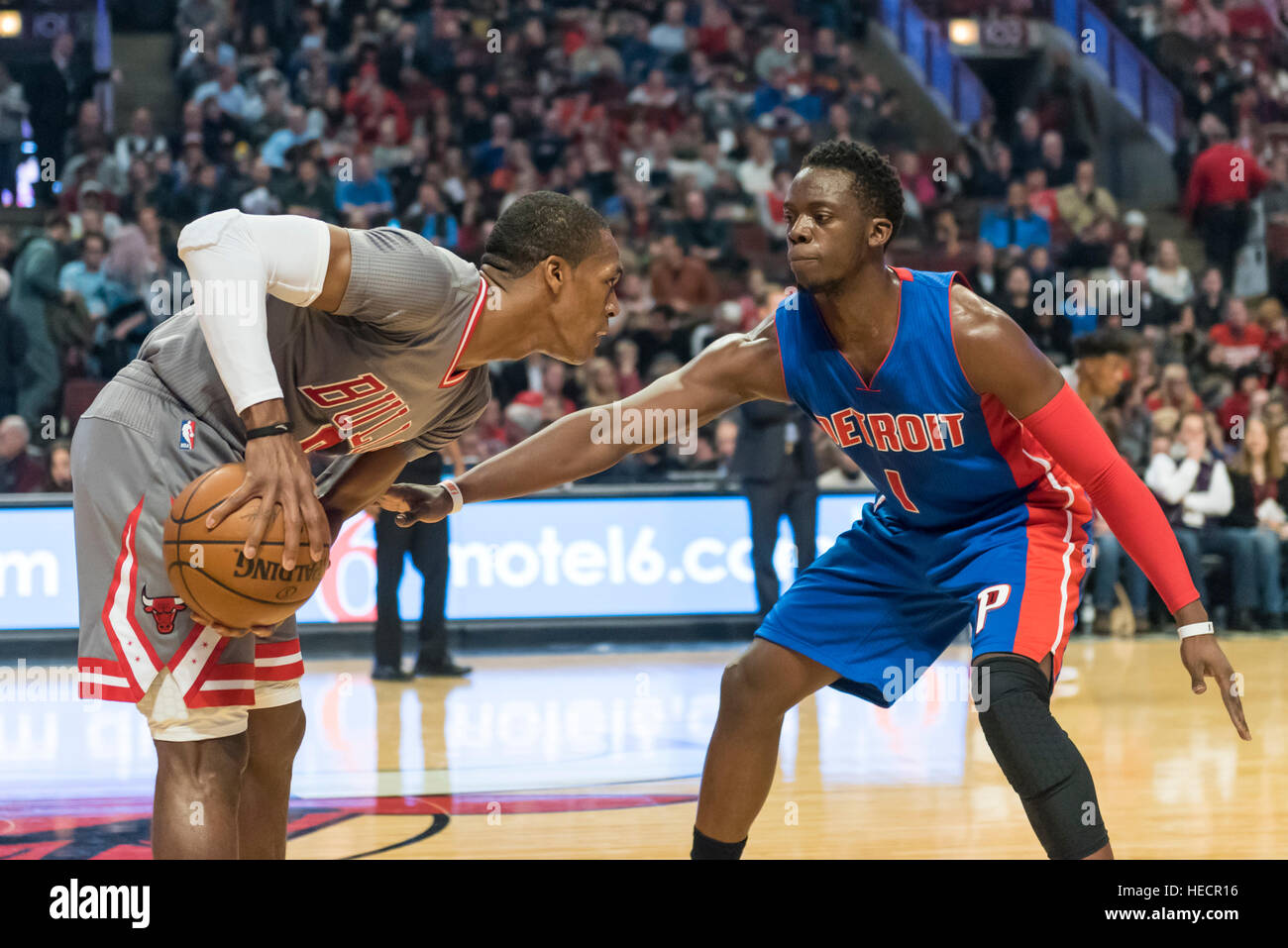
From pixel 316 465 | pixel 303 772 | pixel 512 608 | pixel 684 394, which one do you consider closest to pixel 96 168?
pixel 316 465

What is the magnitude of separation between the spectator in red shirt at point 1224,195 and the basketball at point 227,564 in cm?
1212

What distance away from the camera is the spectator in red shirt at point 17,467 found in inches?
352

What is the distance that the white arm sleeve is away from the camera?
2.75 meters

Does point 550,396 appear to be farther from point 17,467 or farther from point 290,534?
point 290,534

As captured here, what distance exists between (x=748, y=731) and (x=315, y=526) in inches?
46.8

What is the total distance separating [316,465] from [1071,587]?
6.73 m

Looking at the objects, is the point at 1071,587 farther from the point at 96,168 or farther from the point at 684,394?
the point at 96,168

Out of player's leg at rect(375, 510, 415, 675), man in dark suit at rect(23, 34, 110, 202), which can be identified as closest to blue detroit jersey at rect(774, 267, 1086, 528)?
player's leg at rect(375, 510, 415, 675)

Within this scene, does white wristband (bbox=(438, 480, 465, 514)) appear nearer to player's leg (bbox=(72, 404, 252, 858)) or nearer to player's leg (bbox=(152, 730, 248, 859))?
player's leg (bbox=(72, 404, 252, 858))

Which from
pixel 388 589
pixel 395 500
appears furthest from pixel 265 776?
pixel 388 589

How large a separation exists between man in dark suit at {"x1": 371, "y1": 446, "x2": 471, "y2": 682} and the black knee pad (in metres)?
5.20

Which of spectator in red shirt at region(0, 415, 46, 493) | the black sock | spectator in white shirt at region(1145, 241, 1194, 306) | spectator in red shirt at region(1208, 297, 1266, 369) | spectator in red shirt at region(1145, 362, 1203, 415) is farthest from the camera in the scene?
spectator in white shirt at region(1145, 241, 1194, 306)

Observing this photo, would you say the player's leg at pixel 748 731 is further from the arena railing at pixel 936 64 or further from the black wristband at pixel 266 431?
the arena railing at pixel 936 64

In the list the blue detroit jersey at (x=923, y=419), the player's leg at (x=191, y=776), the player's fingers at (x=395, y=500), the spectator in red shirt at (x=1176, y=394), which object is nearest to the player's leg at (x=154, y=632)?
the player's leg at (x=191, y=776)
